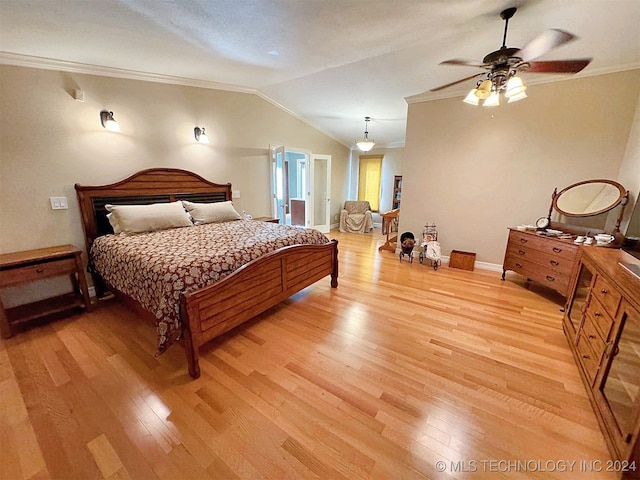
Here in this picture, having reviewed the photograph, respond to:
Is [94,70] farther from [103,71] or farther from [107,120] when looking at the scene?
[107,120]

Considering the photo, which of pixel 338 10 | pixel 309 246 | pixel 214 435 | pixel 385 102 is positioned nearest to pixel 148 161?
pixel 309 246

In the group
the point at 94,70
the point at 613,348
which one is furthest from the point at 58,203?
the point at 613,348

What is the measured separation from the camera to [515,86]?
6.31ft

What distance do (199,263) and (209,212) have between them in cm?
175

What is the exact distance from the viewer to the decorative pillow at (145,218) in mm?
2676

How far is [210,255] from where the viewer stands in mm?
1934

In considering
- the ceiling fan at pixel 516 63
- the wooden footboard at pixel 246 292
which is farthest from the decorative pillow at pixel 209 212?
the ceiling fan at pixel 516 63

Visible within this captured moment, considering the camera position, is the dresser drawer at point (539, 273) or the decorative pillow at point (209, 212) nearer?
the dresser drawer at point (539, 273)

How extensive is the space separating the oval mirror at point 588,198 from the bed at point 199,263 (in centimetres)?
276

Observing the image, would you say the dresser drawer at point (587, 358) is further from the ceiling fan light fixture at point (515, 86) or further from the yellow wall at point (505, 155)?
the ceiling fan light fixture at point (515, 86)

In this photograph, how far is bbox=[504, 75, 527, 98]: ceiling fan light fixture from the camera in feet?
6.26

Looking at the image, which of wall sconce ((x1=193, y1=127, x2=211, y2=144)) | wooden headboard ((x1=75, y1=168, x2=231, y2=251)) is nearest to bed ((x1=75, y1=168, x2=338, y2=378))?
A: wooden headboard ((x1=75, y1=168, x2=231, y2=251))

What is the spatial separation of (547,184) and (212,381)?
4.31 meters

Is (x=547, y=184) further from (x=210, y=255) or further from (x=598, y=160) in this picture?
(x=210, y=255)
